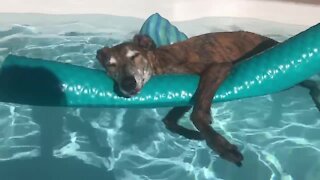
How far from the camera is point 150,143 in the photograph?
14.5 feet

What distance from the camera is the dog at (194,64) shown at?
352cm

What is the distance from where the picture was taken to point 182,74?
3.94m

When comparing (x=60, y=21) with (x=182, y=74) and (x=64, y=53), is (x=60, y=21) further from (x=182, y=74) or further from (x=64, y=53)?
(x=182, y=74)

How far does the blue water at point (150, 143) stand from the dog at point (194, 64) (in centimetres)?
20

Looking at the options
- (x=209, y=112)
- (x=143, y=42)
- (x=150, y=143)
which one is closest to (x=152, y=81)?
(x=143, y=42)

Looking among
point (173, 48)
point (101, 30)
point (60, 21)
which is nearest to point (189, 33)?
point (101, 30)

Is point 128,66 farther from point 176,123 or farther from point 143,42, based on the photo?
point 176,123

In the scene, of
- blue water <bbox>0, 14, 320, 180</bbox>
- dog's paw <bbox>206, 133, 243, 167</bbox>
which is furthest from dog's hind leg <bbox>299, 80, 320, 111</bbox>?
dog's paw <bbox>206, 133, 243, 167</bbox>

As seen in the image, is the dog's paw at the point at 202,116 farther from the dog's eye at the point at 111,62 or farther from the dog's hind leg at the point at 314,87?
the dog's hind leg at the point at 314,87

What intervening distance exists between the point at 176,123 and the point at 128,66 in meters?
0.75

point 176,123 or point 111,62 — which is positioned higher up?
point 111,62

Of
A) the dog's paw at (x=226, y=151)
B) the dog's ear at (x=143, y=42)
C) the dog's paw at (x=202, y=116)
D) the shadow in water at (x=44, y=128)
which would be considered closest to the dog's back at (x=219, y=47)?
the dog's ear at (x=143, y=42)

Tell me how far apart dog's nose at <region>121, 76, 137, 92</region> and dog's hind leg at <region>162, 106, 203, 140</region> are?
663 mm

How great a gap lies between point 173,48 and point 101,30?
1580 millimetres
